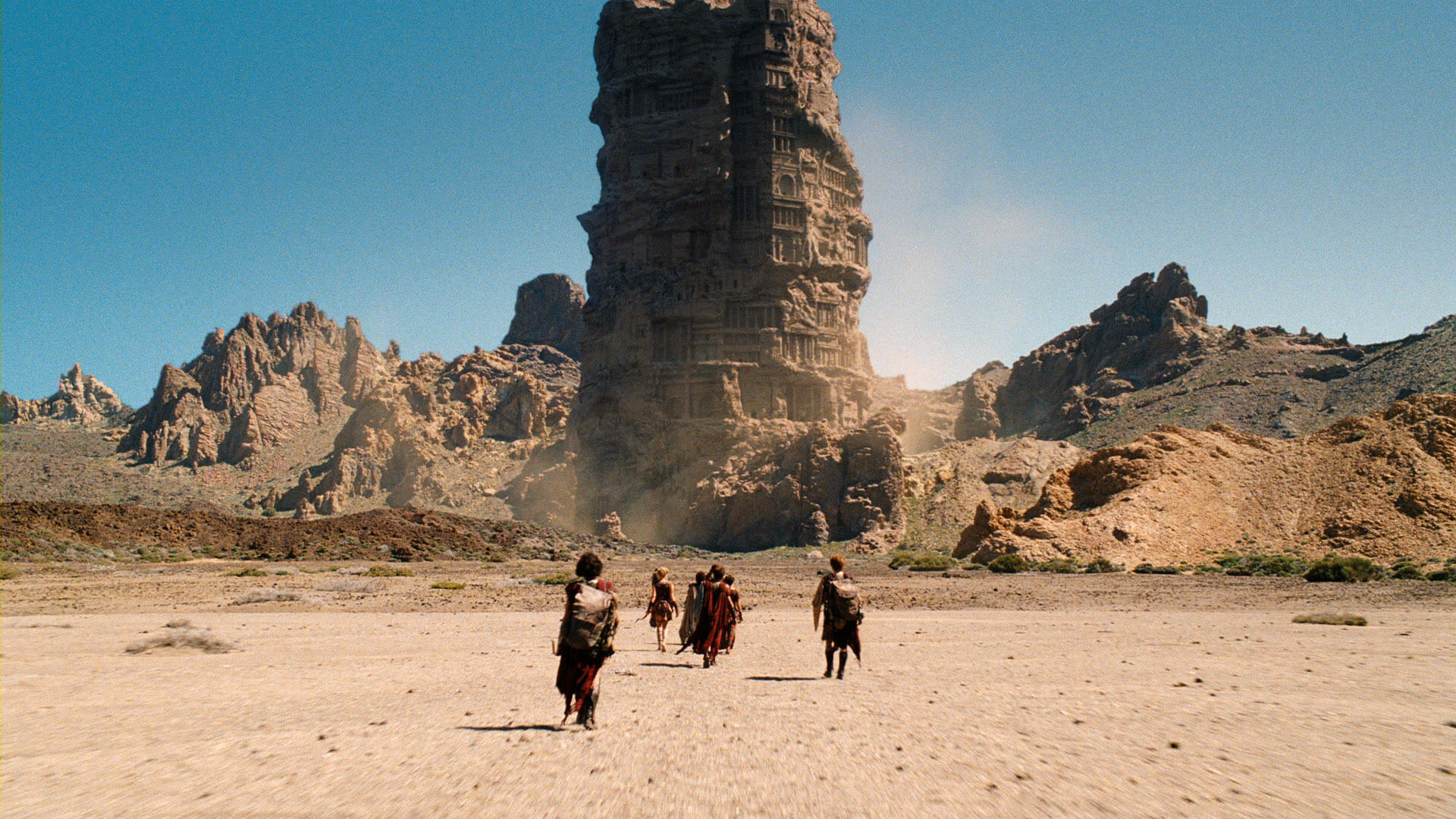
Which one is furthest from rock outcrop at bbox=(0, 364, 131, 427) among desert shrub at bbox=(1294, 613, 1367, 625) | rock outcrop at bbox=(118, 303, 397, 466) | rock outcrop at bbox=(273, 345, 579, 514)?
desert shrub at bbox=(1294, 613, 1367, 625)

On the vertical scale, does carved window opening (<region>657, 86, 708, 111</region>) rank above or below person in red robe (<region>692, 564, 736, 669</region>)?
above

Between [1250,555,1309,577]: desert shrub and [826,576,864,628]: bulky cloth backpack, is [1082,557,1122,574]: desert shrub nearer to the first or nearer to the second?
[1250,555,1309,577]: desert shrub

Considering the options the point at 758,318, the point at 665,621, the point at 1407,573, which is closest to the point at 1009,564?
the point at 1407,573

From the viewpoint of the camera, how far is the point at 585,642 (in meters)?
7.90

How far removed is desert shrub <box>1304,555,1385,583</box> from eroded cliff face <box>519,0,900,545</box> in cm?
3705

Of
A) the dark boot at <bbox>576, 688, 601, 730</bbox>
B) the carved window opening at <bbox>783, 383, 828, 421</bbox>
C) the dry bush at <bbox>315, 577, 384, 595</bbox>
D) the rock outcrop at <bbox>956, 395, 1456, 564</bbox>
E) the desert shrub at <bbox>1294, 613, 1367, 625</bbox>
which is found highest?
the carved window opening at <bbox>783, 383, 828, 421</bbox>

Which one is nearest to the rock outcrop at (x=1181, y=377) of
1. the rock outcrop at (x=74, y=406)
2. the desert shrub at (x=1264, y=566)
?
the desert shrub at (x=1264, y=566)

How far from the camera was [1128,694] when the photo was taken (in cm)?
987

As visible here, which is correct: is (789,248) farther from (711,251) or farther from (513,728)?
(513,728)

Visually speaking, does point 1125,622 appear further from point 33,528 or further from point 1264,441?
point 33,528

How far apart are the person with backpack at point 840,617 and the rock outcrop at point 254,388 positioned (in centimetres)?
10424

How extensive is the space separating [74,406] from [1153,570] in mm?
153721

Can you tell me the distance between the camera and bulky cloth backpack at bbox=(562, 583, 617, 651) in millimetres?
7910

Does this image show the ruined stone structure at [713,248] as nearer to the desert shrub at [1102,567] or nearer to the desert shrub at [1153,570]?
the desert shrub at [1102,567]
